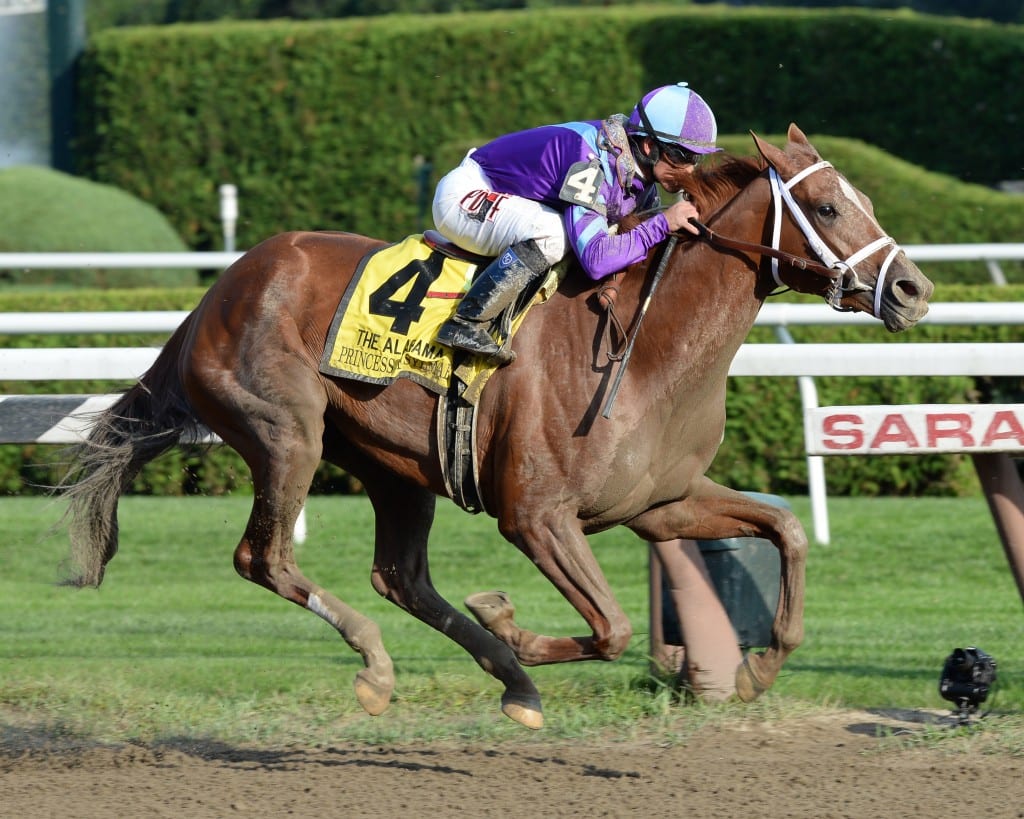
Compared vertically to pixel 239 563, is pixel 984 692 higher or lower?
lower

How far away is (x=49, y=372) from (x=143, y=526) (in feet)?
9.26

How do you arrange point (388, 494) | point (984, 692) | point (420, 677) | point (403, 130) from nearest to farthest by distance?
point (984, 692), point (388, 494), point (420, 677), point (403, 130)

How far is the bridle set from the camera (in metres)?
3.96

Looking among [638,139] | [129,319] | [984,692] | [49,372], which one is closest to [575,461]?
[638,139]

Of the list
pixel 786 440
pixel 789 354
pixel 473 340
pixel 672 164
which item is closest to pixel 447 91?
pixel 786 440

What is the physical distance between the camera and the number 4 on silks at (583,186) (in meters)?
4.11

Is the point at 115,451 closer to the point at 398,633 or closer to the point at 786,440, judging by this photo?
the point at 398,633

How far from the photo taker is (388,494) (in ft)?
15.9

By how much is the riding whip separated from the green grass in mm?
1087

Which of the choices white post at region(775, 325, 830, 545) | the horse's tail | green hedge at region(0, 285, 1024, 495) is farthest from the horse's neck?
green hedge at region(0, 285, 1024, 495)

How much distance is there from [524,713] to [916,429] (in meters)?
1.39

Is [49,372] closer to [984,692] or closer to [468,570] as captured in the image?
[468,570]

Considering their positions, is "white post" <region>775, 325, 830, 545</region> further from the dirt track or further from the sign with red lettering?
the dirt track

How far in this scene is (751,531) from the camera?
4340mm
